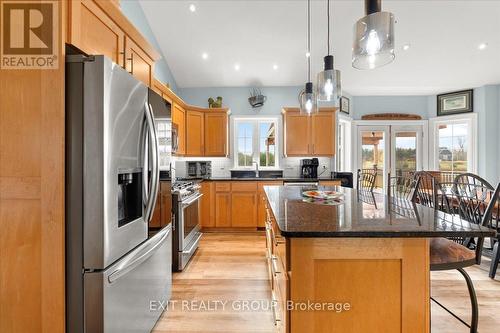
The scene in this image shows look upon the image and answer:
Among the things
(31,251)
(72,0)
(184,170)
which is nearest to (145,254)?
(31,251)

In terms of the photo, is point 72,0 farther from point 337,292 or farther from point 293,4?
point 293,4

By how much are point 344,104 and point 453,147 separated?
7.83ft

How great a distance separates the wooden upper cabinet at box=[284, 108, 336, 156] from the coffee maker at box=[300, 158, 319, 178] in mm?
220

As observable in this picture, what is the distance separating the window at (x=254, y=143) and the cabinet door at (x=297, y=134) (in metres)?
0.42

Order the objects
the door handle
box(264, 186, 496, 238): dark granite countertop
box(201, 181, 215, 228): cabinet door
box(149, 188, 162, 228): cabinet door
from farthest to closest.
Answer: box(201, 181, 215, 228): cabinet door, box(149, 188, 162, 228): cabinet door, the door handle, box(264, 186, 496, 238): dark granite countertop

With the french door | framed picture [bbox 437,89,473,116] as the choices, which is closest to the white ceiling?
framed picture [bbox 437,89,473,116]

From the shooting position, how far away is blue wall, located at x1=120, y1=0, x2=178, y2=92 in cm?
317

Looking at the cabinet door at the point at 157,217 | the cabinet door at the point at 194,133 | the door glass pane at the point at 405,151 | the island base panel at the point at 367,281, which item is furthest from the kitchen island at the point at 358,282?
the door glass pane at the point at 405,151

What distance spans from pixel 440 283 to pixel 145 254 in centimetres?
280

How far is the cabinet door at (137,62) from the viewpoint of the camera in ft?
6.32

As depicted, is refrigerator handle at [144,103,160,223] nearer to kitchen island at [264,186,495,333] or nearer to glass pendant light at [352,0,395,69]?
kitchen island at [264,186,495,333]

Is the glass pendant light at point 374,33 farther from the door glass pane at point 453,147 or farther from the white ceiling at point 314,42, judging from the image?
the door glass pane at point 453,147

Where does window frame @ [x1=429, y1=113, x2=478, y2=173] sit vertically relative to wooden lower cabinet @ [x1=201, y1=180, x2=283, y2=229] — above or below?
above

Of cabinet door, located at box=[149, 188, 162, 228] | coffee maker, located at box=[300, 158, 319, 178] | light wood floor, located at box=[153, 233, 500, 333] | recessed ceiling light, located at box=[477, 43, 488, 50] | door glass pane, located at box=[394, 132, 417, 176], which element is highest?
recessed ceiling light, located at box=[477, 43, 488, 50]
